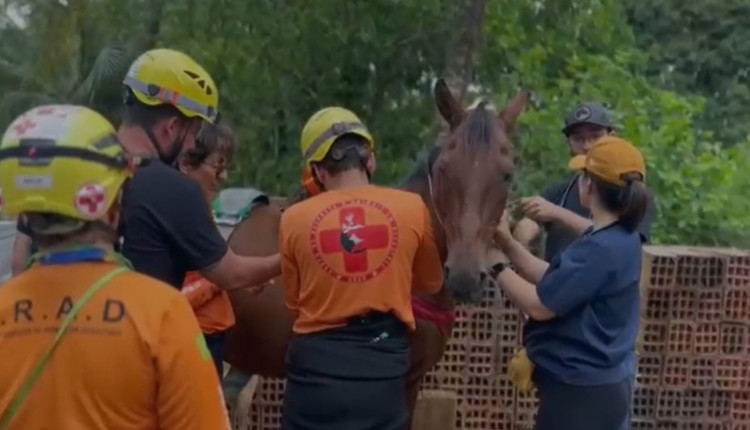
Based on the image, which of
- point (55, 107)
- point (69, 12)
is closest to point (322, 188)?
point (55, 107)

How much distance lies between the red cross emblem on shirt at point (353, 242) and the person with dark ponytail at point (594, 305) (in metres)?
0.61

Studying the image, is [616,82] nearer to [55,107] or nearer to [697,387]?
[697,387]

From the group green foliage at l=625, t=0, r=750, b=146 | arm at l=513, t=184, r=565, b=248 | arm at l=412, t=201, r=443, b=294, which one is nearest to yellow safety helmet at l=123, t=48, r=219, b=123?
arm at l=412, t=201, r=443, b=294

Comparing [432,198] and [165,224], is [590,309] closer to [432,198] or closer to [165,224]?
[432,198]

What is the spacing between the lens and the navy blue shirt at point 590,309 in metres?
4.47

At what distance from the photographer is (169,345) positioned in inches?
104

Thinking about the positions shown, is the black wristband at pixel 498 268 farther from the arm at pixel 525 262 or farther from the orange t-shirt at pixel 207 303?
the orange t-shirt at pixel 207 303

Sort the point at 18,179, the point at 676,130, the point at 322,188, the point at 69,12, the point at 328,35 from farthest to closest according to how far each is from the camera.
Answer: the point at 69,12
the point at 328,35
the point at 676,130
the point at 322,188
the point at 18,179

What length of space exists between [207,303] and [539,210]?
1.47 meters

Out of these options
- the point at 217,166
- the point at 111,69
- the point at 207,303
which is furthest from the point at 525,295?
the point at 111,69

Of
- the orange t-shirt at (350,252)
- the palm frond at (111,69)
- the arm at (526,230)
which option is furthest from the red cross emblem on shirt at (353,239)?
the palm frond at (111,69)

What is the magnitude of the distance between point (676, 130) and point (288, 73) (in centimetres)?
391

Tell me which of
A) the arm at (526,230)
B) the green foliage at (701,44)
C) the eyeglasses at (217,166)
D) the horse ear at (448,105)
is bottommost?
the arm at (526,230)

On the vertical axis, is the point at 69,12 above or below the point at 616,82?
above
